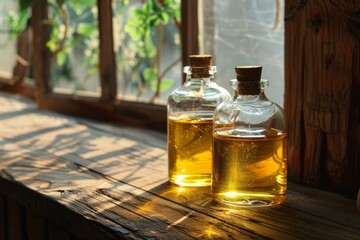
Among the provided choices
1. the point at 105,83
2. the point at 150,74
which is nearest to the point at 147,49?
the point at 150,74

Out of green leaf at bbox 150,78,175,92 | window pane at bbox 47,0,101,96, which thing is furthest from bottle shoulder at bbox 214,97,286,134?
window pane at bbox 47,0,101,96

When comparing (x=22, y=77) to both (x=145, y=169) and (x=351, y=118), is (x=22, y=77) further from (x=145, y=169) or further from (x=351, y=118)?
(x=351, y=118)

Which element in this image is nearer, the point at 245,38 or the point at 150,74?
the point at 245,38

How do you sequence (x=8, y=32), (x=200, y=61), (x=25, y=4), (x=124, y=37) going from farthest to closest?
(x=8, y=32)
(x=25, y=4)
(x=124, y=37)
(x=200, y=61)

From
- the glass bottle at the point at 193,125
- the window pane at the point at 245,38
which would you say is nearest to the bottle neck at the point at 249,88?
the glass bottle at the point at 193,125

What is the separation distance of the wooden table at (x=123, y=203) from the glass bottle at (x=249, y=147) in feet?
0.08

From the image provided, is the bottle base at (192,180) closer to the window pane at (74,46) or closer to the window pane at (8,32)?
the window pane at (74,46)

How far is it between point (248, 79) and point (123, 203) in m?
0.29

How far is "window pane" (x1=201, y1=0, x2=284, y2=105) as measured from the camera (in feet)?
4.22

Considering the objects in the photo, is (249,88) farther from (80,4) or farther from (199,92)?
(80,4)

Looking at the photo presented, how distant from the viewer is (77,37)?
203 centimetres

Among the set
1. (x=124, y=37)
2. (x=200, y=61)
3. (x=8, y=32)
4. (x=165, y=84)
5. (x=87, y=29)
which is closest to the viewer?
(x=200, y=61)

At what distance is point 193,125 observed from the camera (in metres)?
1.05

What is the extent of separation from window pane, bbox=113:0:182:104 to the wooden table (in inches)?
7.6
